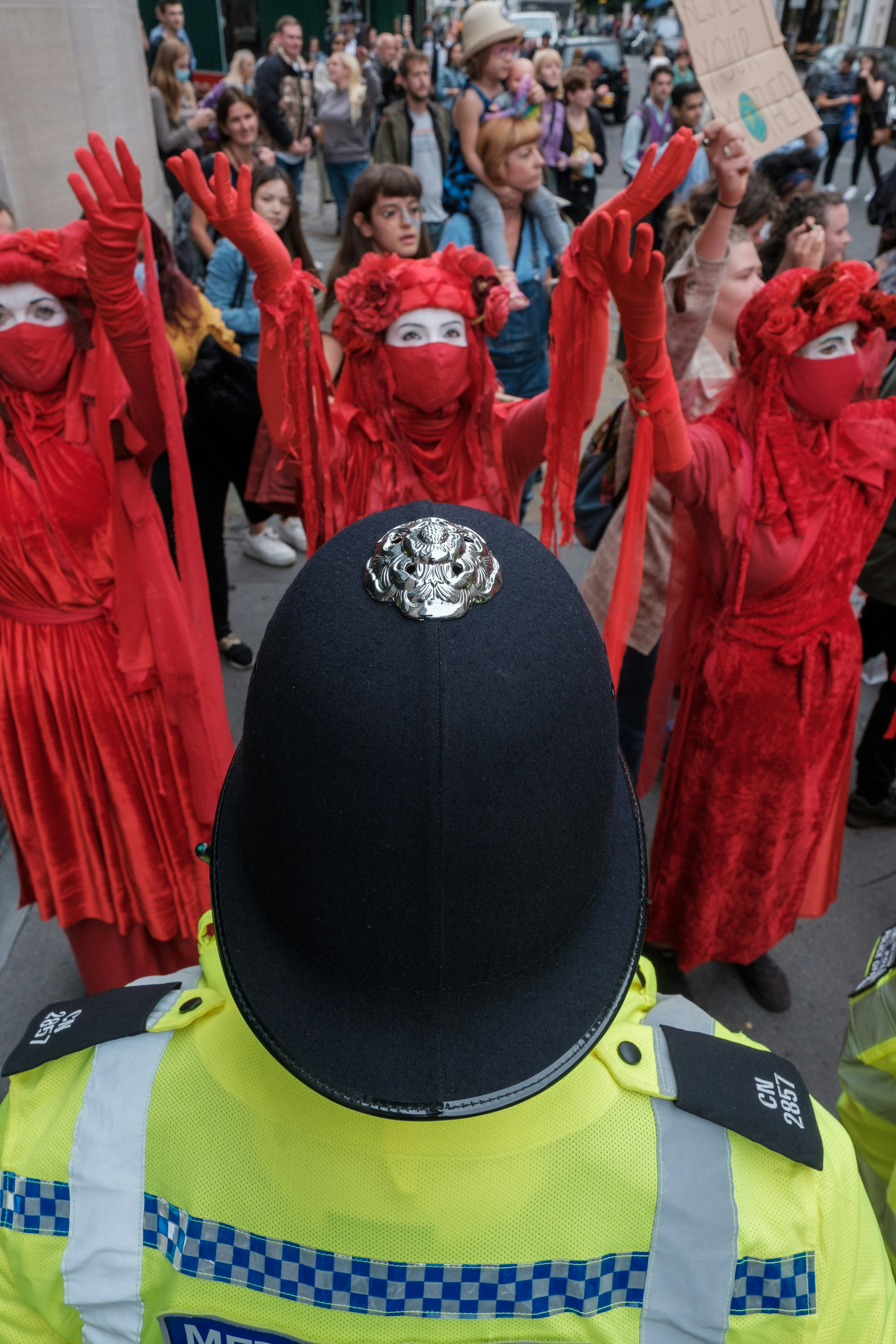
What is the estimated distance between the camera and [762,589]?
2018mm

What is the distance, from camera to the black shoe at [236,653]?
3.89 metres

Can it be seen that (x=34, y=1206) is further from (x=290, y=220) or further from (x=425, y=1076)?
(x=290, y=220)

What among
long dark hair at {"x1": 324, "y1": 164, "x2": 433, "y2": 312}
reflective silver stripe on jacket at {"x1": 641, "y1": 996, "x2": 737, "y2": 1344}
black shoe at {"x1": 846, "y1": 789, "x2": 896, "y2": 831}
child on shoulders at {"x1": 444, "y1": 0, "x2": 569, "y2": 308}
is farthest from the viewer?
child on shoulders at {"x1": 444, "y1": 0, "x2": 569, "y2": 308}

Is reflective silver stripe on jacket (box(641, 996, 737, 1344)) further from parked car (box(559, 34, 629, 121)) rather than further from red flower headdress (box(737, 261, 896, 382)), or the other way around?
parked car (box(559, 34, 629, 121))

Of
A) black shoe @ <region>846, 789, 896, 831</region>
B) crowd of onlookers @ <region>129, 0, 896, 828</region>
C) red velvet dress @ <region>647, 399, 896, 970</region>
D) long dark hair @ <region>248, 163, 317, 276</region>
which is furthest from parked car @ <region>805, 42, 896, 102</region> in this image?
red velvet dress @ <region>647, 399, 896, 970</region>

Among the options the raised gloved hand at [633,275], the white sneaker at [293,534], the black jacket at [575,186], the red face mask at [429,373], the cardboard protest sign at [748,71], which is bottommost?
the white sneaker at [293,534]

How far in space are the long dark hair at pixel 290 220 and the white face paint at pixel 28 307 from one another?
2.07m

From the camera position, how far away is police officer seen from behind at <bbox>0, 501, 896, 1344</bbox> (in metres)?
0.66

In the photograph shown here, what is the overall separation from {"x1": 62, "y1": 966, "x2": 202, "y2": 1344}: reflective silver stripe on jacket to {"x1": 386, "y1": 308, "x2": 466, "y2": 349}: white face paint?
1.64 metres

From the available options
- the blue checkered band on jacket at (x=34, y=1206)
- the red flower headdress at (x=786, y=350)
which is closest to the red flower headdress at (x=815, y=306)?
the red flower headdress at (x=786, y=350)

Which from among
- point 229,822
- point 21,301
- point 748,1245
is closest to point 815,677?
point 748,1245

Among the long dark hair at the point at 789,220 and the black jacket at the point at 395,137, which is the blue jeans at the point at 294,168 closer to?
the black jacket at the point at 395,137

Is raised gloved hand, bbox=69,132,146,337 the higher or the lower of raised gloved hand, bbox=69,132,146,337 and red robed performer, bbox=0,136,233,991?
the higher

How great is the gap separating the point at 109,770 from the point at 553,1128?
152 cm
